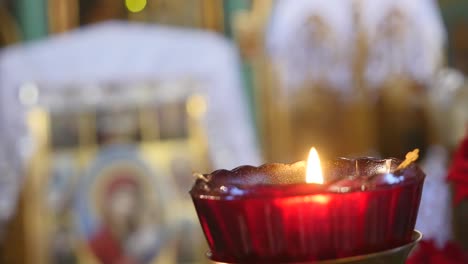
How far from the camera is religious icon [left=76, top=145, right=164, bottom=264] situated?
272 cm

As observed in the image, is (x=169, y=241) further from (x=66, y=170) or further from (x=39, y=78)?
(x=39, y=78)

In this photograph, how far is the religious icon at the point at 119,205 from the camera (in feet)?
8.93

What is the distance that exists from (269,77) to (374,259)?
2414 millimetres

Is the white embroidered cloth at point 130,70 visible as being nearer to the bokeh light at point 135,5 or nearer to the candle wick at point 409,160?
the bokeh light at point 135,5

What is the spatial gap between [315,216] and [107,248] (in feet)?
8.27

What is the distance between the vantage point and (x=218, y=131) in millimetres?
2631

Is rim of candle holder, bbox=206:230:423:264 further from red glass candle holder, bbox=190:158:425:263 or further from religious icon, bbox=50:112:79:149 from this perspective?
religious icon, bbox=50:112:79:149

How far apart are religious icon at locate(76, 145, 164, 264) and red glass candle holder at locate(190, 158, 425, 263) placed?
2.47 m

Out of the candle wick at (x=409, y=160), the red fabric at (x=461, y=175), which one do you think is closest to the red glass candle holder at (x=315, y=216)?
the candle wick at (x=409, y=160)

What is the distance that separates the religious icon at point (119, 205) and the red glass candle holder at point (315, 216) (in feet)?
8.09

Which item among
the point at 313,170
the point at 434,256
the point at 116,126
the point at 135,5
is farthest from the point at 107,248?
the point at 313,170

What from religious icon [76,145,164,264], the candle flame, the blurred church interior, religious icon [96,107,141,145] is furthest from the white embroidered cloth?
the candle flame

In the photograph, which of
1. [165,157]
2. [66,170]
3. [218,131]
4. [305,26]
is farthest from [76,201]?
[305,26]

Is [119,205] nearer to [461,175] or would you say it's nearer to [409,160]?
[461,175]
